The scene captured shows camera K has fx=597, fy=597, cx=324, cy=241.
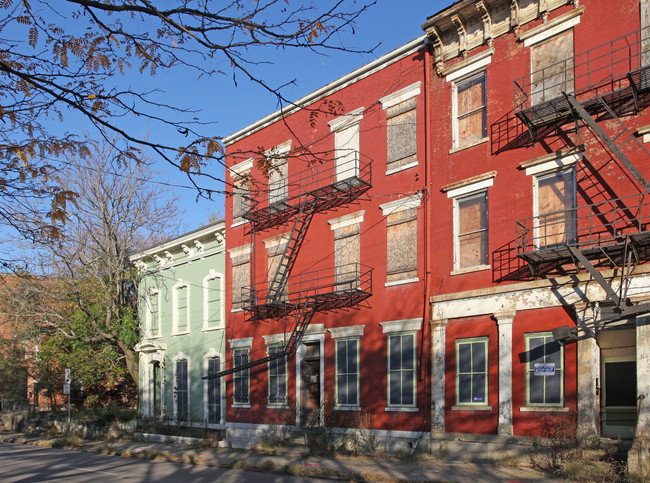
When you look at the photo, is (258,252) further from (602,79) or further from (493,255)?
(602,79)

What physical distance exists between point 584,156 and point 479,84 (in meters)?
3.94

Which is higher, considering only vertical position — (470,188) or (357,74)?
(357,74)

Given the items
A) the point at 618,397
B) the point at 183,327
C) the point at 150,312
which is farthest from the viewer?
the point at 150,312

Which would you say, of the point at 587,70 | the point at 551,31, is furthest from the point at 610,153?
the point at 551,31

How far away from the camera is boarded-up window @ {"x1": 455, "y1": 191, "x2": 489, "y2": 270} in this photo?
15516 mm

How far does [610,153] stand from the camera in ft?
43.0

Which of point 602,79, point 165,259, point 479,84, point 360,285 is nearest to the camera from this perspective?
point 602,79

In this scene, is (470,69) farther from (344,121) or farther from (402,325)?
(402,325)

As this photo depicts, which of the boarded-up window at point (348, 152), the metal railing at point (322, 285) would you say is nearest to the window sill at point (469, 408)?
the metal railing at point (322, 285)

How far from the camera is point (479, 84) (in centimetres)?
1623

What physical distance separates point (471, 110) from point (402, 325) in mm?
6245

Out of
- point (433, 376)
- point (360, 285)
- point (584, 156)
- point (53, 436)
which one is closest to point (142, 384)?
point (53, 436)

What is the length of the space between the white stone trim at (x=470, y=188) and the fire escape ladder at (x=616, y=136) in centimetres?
284

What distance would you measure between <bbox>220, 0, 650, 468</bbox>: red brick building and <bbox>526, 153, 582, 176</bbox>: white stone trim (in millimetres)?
46
